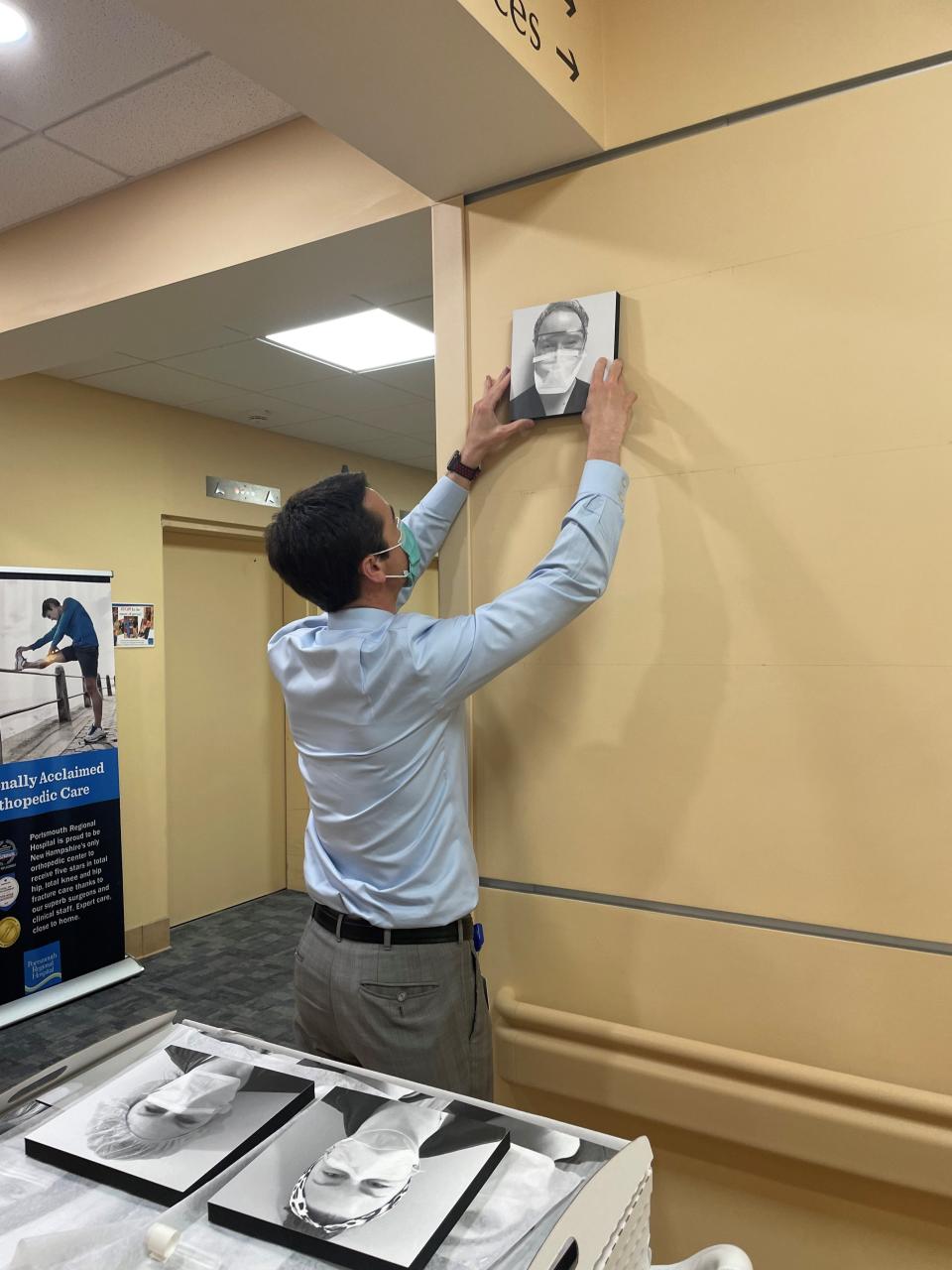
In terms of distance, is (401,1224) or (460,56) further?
(460,56)

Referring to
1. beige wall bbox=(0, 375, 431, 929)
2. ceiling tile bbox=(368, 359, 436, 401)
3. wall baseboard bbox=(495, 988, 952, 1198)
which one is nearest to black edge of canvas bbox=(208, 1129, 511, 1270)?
wall baseboard bbox=(495, 988, 952, 1198)

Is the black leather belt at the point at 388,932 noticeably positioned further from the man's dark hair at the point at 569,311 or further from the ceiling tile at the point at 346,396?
the ceiling tile at the point at 346,396

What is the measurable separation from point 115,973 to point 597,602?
3550 millimetres


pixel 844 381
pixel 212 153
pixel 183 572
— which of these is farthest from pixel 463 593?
pixel 183 572

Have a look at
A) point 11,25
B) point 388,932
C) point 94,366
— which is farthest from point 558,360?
point 94,366

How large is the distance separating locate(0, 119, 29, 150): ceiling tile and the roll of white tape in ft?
8.02

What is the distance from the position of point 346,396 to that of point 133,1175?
3885 mm

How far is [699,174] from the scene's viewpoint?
156 centimetres

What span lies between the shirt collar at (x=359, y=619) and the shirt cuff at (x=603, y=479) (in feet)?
1.41

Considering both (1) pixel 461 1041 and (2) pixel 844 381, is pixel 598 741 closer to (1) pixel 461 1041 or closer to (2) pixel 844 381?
(1) pixel 461 1041

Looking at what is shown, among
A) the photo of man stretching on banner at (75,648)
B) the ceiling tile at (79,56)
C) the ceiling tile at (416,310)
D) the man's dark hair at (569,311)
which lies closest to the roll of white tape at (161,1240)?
the man's dark hair at (569,311)

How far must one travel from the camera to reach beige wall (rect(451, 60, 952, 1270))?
1399mm

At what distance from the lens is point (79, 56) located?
1.91 meters

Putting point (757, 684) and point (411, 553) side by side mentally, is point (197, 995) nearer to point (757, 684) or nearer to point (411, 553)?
point (411, 553)
